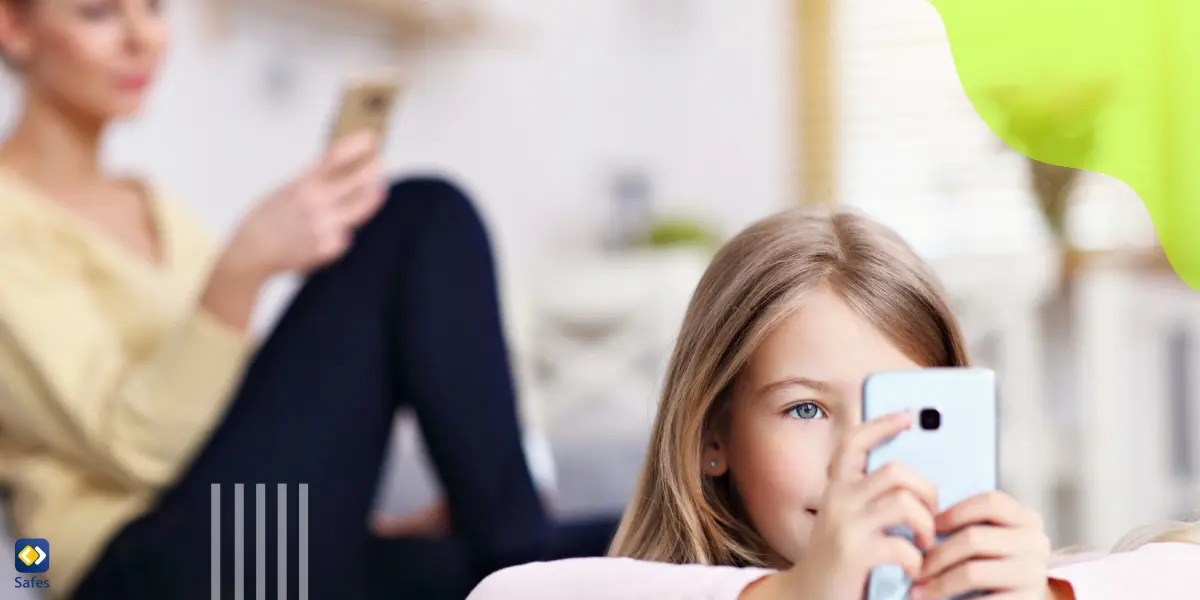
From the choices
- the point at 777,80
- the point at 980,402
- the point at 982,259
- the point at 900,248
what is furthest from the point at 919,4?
the point at 980,402

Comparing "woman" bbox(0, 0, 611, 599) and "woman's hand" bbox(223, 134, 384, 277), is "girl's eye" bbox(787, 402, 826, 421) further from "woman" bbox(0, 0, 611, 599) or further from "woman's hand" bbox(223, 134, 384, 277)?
"woman's hand" bbox(223, 134, 384, 277)

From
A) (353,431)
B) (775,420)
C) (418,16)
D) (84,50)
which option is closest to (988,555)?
(775,420)

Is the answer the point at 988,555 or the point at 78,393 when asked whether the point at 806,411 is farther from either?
the point at 78,393

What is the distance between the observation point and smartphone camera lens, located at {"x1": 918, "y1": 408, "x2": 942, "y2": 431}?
309 mm

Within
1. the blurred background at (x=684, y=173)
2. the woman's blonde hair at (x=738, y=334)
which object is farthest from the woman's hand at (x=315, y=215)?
the blurred background at (x=684, y=173)

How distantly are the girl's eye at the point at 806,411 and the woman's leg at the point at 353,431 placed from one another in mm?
380

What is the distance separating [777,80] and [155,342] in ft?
4.57

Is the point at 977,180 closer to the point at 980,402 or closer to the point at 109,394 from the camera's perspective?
the point at 109,394

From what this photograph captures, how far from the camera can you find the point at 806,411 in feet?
1.26

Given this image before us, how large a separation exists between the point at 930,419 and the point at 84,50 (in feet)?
2.47

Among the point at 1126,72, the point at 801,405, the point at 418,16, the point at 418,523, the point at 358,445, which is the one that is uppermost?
the point at 418,16

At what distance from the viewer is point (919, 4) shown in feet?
6.03

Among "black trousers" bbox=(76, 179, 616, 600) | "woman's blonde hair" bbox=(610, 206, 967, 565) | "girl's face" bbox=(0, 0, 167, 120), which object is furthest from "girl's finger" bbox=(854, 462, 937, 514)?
"girl's face" bbox=(0, 0, 167, 120)

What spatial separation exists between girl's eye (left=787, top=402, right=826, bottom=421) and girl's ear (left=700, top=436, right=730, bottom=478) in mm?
45
